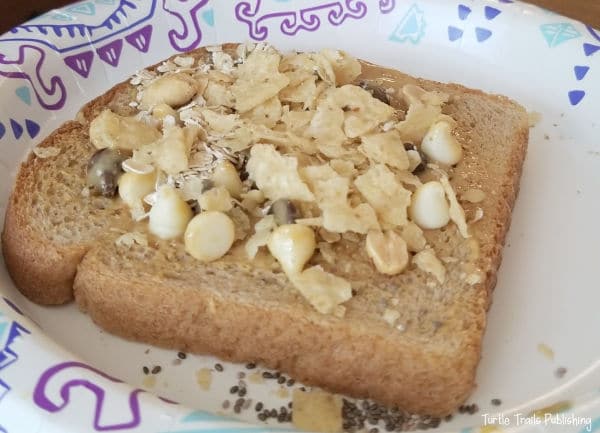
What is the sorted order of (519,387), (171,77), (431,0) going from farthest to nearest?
(431,0) → (171,77) → (519,387)

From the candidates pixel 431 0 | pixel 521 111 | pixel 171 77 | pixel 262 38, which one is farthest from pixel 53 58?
pixel 521 111

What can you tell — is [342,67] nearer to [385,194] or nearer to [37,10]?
[385,194]

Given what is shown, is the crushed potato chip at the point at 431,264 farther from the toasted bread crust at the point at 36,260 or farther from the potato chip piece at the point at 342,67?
the toasted bread crust at the point at 36,260

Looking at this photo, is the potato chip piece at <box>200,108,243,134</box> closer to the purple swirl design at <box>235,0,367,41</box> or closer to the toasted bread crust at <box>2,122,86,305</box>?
the toasted bread crust at <box>2,122,86,305</box>

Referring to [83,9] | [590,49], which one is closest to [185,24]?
[83,9]

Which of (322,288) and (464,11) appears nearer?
(322,288)

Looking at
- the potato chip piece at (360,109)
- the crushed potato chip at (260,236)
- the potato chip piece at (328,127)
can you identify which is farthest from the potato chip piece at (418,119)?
the crushed potato chip at (260,236)

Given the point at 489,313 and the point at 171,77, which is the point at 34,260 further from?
the point at 489,313
